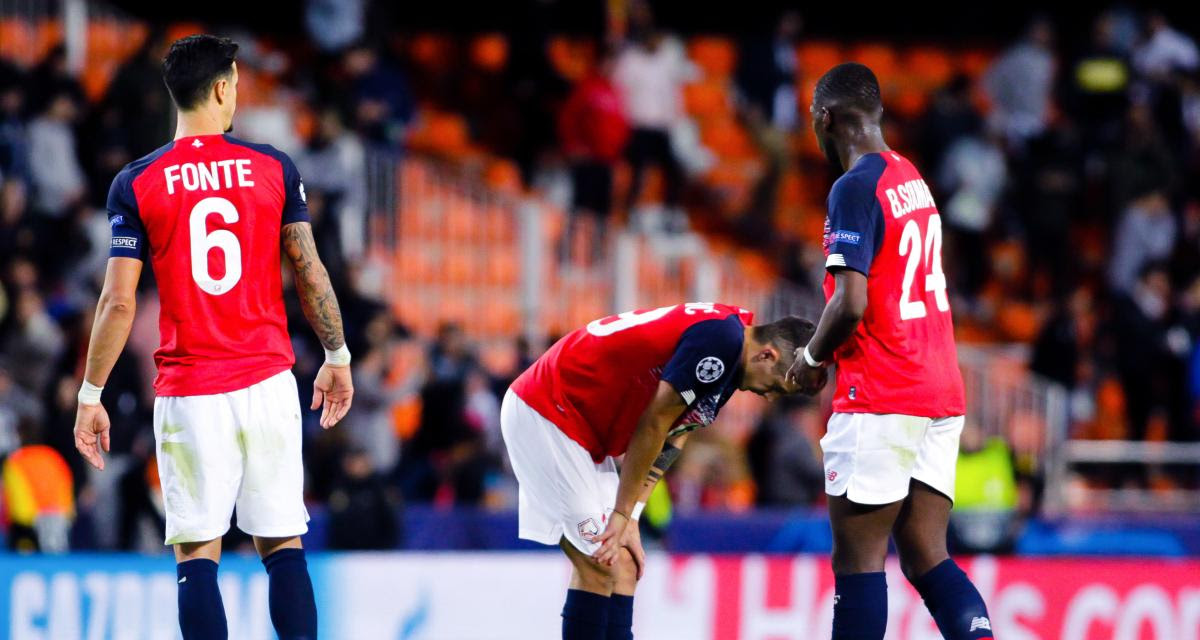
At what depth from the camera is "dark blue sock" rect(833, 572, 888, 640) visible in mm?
5992

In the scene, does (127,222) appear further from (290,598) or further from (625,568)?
(625,568)

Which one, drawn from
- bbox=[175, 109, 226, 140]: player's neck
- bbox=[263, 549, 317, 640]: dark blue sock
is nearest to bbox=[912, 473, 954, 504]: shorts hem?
bbox=[263, 549, 317, 640]: dark blue sock

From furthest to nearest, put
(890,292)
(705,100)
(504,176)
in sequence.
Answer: (705,100) → (504,176) → (890,292)

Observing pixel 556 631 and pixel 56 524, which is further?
pixel 56 524

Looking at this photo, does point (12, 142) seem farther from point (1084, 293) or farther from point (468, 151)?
point (1084, 293)

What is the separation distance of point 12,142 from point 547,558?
20.7ft

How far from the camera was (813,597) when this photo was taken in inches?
381

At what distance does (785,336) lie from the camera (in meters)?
6.32

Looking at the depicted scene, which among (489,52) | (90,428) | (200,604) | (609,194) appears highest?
(489,52)

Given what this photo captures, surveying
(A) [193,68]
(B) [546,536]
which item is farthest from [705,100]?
(A) [193,68]

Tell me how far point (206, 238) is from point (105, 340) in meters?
0.49

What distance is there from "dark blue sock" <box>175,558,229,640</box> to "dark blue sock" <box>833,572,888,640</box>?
2.13 meters

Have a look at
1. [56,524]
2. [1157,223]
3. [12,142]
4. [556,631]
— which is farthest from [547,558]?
[1157,223]

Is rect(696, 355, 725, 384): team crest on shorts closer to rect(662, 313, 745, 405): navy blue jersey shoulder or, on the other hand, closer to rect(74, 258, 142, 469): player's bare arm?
rect(662, 313, 745, 405): navy blue jersey shoulder
